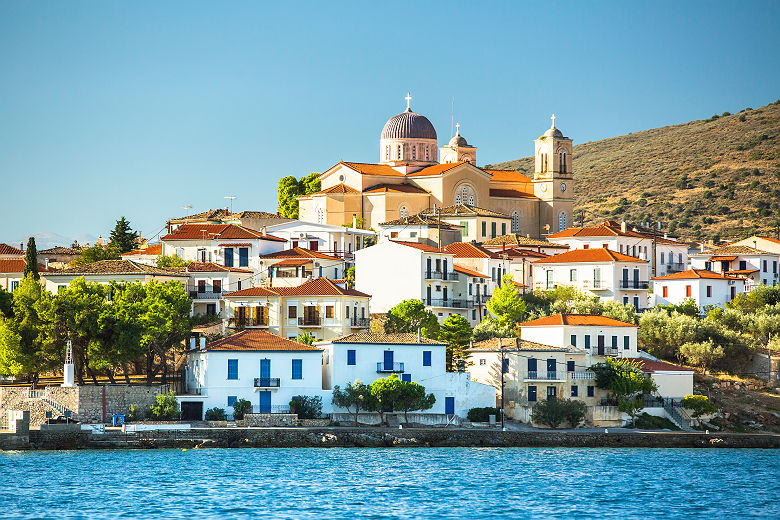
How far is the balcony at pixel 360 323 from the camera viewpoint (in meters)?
63.7

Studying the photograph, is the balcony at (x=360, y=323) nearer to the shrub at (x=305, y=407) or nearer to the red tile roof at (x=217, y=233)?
the shrub at (x=305, y=407)

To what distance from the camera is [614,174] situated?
148 m

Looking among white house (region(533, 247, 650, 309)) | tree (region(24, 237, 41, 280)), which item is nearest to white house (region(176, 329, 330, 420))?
tree (region(24, 237, 41, 280))

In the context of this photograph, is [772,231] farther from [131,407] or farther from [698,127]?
[131,407]

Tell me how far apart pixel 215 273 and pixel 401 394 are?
686 inches

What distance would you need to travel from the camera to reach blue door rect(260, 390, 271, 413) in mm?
53812

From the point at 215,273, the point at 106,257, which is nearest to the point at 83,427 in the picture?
the point at 215,273

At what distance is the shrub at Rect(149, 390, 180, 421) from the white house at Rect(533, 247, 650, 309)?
2906 cm

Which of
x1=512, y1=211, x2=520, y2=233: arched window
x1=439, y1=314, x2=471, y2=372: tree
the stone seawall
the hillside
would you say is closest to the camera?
the stone seawall

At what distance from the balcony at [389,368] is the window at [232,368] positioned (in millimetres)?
6109

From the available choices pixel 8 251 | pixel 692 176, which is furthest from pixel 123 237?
pixel 692 176

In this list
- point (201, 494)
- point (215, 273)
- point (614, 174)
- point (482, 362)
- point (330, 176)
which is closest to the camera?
point (201, 494)

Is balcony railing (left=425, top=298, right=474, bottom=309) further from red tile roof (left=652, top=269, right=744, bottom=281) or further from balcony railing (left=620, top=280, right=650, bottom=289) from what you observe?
red tile roof (left=652, top=269, right=744, bottom=281)

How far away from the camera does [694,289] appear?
75.3m
